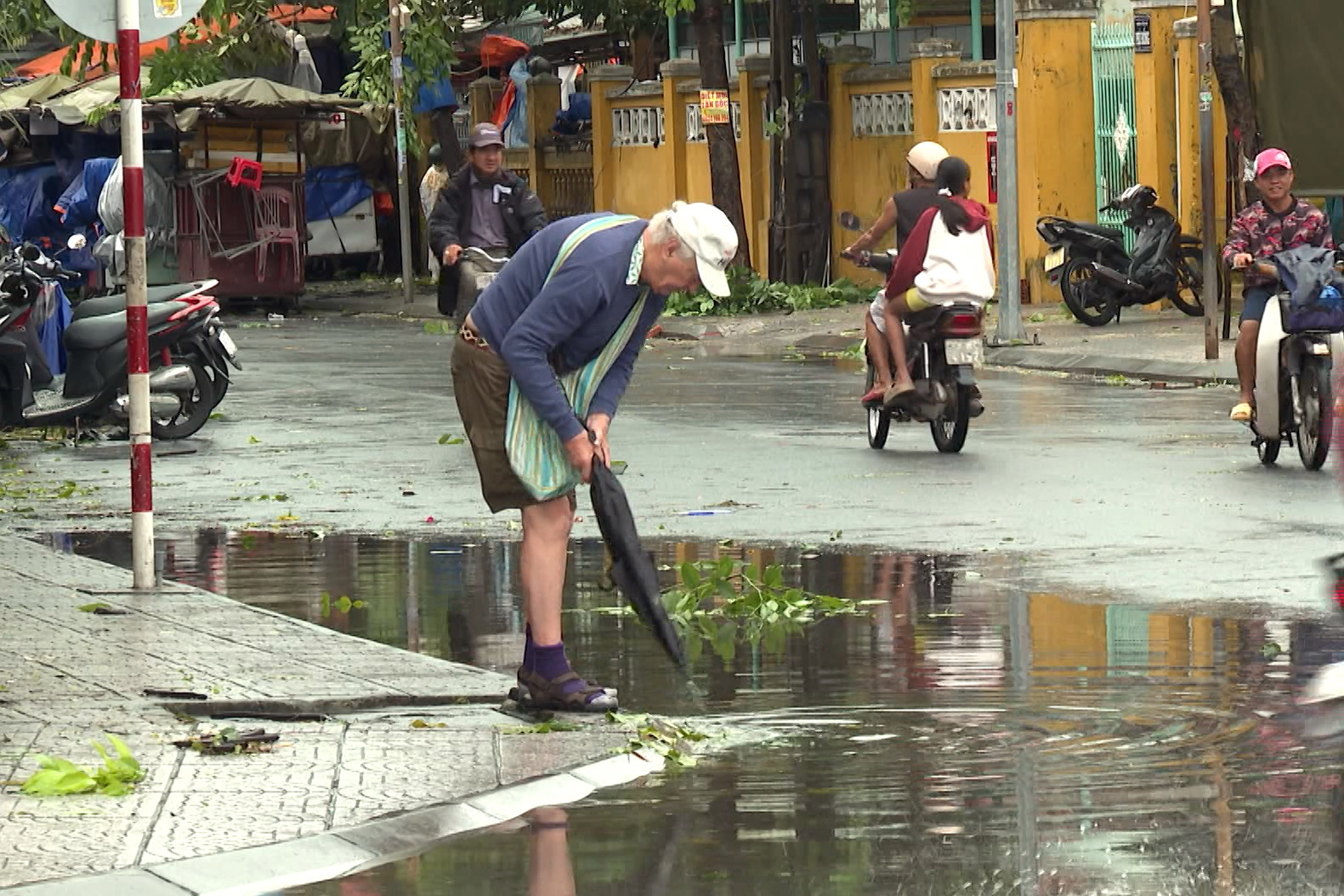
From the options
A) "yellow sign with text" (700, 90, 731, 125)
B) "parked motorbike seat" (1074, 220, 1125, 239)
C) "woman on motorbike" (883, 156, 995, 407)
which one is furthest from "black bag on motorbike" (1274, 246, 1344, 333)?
"yellow sign with text" (700, 90, 731, 125)

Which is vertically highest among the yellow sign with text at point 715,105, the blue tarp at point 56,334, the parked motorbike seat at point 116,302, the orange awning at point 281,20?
the orange awning at point 281,20

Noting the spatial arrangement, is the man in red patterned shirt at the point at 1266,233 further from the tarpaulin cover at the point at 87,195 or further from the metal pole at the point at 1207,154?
the tarpaulin cover at the point at 87,195

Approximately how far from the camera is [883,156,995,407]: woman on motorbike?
50.1 feet

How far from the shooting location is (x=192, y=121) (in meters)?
32.4

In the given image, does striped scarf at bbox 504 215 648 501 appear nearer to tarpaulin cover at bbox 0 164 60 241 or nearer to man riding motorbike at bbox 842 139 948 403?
man riding motorbike at bbox 842 139 948 403

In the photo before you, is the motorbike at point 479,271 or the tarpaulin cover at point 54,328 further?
the tarpaulin cover at point 54,328

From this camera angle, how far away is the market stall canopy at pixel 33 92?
1457 inches

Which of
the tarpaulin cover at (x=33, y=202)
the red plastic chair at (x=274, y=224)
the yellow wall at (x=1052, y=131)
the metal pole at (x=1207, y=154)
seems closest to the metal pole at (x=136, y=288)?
the metal pole at (x=1207, y=154)

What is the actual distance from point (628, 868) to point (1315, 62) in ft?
34.4

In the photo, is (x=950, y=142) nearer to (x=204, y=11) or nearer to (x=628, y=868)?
(x=204, y=11)

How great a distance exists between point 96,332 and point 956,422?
583 cm

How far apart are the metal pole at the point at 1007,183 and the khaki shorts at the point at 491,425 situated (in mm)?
15926

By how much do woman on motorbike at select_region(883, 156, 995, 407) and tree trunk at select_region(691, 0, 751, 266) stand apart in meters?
14.2

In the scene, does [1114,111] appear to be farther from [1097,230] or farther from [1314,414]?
[1314,414]
